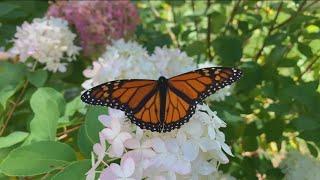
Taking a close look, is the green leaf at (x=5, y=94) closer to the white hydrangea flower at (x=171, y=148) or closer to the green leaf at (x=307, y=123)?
the white hydrangea flower at (x=171, y=148)

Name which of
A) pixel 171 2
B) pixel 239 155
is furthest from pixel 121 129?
pixel 171 2

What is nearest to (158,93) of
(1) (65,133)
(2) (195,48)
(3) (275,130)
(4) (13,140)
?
(4) (13,140)

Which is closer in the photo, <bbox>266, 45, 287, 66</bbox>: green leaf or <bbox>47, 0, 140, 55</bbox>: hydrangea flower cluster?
<bbox>266, 45, 287, 66</bbox>: green leaf

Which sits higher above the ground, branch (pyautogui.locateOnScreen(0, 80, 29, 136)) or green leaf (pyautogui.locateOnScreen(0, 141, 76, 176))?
branch (pyautogui.locateOnScreen(0, 80, 29, 136))

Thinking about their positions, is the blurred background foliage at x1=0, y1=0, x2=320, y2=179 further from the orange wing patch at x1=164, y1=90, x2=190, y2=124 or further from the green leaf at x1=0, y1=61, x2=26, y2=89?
the orange wing patch at x1=164, y1=90, x2=190, y2=124

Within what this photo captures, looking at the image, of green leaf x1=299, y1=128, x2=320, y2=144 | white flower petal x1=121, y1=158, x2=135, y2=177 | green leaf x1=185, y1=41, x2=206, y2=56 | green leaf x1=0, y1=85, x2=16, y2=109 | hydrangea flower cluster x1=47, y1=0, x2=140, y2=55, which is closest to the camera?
white flower petal x1=121, y1=158, x2=135, y2=177

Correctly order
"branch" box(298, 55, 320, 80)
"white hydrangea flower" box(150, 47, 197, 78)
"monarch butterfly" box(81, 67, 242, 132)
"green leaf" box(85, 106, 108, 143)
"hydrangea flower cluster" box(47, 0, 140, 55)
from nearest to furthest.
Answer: "monarch butterfly" box(81, 67, 242, 132) → "green leaf" box(85, 106, 108, 143) → "white hydrangea flower" box(150, 47, 197, 78) → "branch" box(298, 55, 320, 80) → "hydrangea flower cluster" box(47, 0, 140, 55)

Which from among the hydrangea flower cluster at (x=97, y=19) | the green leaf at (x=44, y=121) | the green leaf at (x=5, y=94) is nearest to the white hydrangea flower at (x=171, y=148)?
the green leaf at (x=44, y=121)

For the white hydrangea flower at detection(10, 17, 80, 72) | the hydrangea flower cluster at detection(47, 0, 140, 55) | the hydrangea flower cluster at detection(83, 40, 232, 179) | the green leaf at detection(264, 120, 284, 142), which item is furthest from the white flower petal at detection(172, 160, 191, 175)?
the hydrangea flower cluster at detection(47, 0, 140, 55)

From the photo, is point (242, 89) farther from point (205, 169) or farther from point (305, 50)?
point (205, 169)
